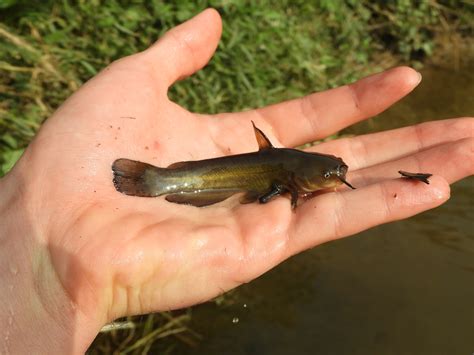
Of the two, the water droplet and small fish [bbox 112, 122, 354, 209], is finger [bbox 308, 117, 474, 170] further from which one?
the water droplet

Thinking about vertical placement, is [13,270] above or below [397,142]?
above

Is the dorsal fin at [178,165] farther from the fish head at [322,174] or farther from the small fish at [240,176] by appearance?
the fish head at [322,174]

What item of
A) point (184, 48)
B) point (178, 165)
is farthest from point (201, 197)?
point (184, 48)

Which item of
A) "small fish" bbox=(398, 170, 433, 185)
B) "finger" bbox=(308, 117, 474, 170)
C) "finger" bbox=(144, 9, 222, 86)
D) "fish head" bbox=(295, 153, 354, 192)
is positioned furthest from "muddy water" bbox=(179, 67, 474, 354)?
"finger" bbox=(144, 9, 222, 86)

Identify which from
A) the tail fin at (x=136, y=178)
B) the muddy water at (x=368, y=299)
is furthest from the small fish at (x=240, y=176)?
the muddy water at (x=368, y=299)

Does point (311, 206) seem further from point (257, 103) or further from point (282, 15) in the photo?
point (282, 15)

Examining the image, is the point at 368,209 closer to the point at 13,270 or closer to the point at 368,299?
the point at 368,299
